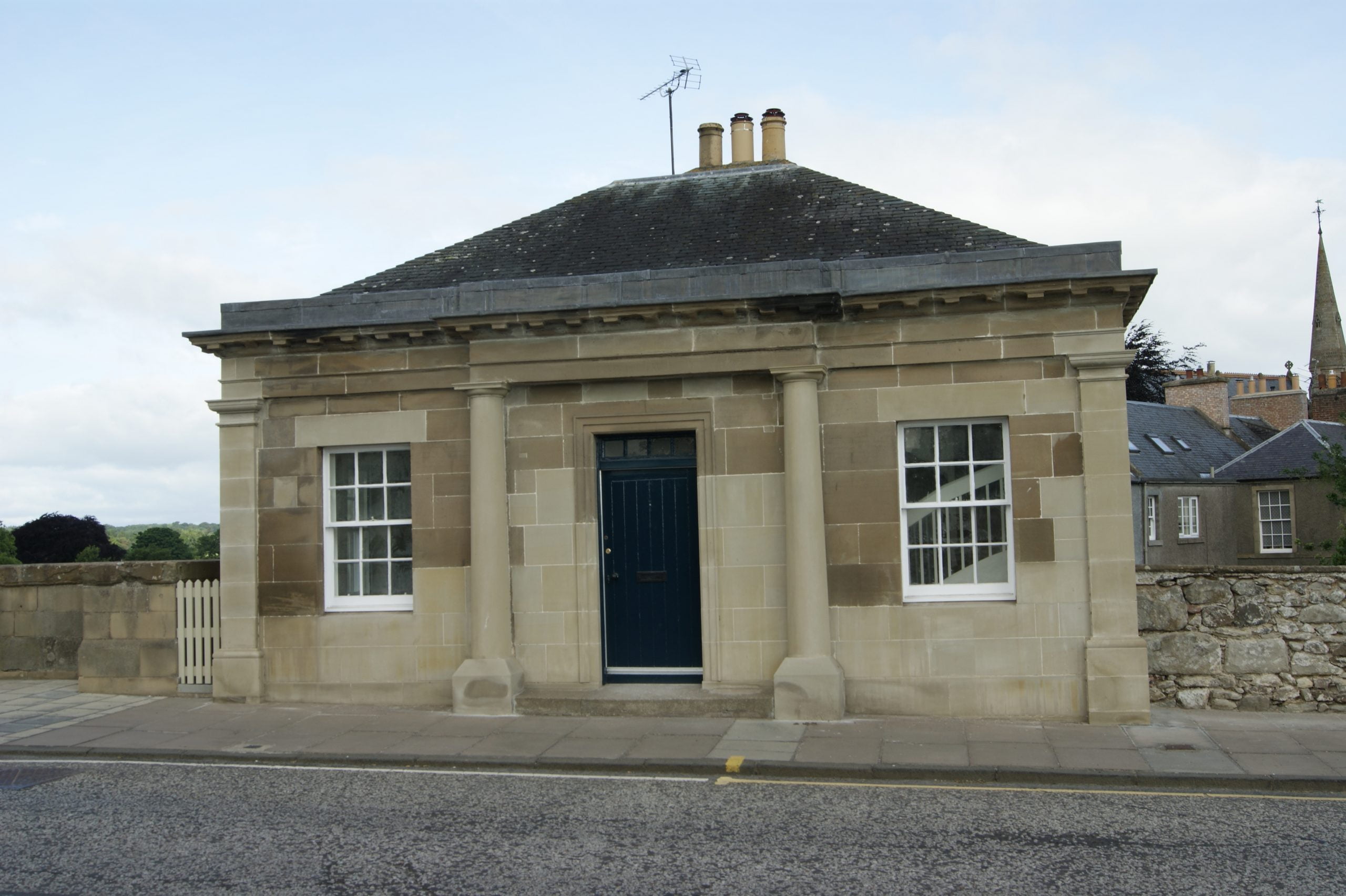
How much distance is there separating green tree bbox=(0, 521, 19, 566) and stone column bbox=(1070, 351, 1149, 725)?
29.1 metres

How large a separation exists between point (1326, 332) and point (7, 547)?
54.9m

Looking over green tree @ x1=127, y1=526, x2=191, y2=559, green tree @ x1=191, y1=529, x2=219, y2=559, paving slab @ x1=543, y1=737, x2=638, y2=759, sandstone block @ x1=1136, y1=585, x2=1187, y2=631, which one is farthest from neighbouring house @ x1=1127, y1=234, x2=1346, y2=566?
green tree @ x1=191, y1=529, x2=219, y2=559

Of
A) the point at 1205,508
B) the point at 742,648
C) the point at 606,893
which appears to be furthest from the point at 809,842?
the point at 1205,508

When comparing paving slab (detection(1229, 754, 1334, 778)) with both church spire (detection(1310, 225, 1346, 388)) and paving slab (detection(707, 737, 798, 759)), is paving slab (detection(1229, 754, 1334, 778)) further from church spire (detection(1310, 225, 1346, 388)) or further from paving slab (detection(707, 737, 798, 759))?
church spire (detection(1310, 225, 1346, 388))

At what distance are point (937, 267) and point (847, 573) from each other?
3.16 metres

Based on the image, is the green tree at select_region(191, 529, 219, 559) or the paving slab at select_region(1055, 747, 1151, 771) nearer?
the paving slab at select_region(1055, 747, 1151, 771)

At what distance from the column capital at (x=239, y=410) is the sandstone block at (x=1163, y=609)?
949 cm

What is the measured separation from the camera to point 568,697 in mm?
11203

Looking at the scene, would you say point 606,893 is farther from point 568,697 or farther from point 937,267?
point 937,267

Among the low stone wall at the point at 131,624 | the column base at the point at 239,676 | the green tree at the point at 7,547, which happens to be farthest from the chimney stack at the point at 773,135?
the green tree at the point at 7,547

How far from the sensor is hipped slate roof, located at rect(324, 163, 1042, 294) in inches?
497

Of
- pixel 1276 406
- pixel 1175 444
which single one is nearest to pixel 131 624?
pixel 1175 444

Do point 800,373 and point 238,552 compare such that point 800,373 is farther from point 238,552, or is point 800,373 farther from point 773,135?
point 773,135

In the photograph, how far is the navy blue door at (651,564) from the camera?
11.6 m
